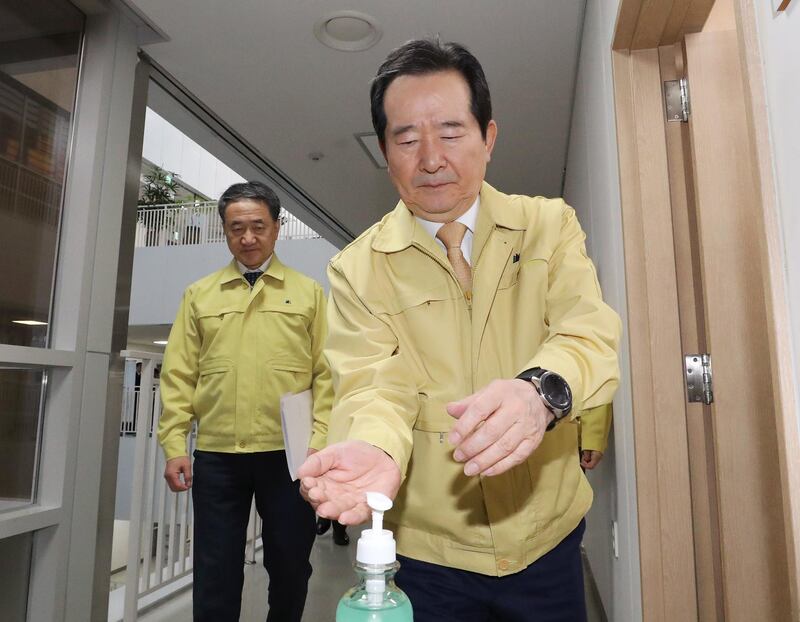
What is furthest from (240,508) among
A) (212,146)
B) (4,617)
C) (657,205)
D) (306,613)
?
(212,146)

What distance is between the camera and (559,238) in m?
1.17

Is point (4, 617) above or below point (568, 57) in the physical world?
below

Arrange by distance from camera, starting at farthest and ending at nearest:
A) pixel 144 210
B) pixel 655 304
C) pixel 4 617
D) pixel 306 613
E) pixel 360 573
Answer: pixel 144 210, pixel 306 613, pixel 4 617, pixel 655 304, pixel 360 573

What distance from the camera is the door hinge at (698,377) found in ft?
5.23

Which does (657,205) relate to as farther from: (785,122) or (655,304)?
(785,122)

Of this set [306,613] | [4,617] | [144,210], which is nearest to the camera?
[4,617]

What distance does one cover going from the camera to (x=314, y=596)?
10.2 feet

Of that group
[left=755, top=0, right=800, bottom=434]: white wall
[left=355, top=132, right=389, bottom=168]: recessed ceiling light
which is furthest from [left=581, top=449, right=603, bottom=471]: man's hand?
[left=355, top=132, right=389, bottom=168]: recessed ceiling light

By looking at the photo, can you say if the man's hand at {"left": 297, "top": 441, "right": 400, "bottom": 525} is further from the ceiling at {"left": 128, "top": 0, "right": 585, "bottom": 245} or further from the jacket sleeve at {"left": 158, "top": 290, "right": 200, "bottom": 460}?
the ceiling at {"left": 128, "top": 0, "right": 585, "bottom": 245}

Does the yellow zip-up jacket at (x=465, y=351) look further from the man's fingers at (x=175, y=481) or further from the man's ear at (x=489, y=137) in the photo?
the man's fingers at (x=175, y=481)

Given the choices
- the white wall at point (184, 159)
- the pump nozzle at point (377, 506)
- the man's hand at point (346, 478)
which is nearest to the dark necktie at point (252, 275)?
the man's hand at point (346, 478)

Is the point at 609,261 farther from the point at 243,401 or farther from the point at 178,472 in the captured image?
the point at 178,472

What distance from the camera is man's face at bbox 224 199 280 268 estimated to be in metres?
2.35

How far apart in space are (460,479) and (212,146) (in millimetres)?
3245
